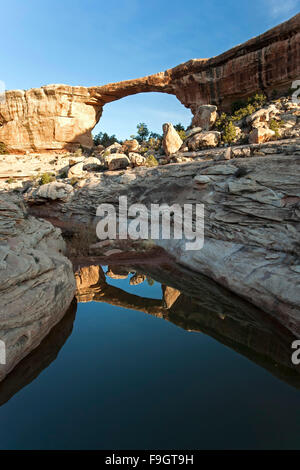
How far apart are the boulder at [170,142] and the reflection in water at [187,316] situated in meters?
17.1

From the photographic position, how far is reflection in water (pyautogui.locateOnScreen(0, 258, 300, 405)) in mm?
6531

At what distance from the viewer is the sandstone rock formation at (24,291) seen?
249 inches

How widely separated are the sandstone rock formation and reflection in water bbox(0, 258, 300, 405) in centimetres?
40

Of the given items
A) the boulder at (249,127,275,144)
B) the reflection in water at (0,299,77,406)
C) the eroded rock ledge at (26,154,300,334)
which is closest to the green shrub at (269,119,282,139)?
the boulder at (249,127,275,144)

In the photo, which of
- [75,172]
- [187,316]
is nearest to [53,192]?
[75,172]

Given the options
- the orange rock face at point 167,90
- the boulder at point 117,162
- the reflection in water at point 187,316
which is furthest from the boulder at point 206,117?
the reflection in water at point 187,316

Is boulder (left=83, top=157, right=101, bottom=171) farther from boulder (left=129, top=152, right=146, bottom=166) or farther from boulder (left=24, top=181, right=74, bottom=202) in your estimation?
boulder (left=129, top=152, right=146, bottom=166)

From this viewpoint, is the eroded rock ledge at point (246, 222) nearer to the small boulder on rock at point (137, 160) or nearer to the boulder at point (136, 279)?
the boulder at point (136, 279)

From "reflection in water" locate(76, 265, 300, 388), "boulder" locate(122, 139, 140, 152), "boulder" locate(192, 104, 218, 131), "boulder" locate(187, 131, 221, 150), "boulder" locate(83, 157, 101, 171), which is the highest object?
"boulder" locate(192, 104, 218, 131)

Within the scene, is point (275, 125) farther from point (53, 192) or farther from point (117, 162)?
point (53, 192)

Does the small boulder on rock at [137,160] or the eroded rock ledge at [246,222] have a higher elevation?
the small boulder on rock at [137,160]

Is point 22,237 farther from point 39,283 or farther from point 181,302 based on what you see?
point 181,302
